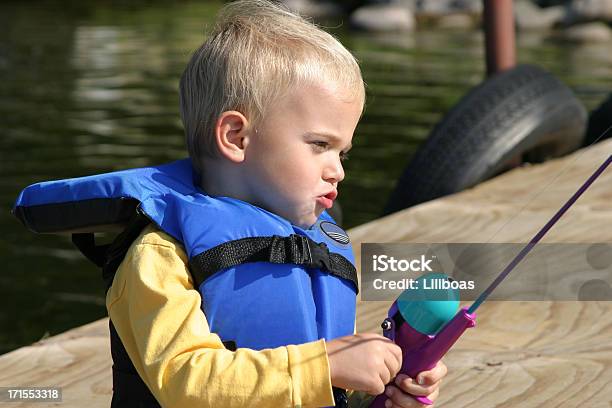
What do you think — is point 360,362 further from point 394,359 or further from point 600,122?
point 600,122

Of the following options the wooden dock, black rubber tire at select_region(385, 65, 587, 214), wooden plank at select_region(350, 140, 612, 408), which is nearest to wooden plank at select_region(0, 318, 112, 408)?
the wooden dock

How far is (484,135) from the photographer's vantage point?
5.89 m

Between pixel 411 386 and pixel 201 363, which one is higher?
pixel 201 363

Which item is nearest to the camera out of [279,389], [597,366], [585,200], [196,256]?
[279,389]

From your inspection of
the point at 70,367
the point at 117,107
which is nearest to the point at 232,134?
the point at 70,367

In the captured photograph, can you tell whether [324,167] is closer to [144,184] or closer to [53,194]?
[144,184]

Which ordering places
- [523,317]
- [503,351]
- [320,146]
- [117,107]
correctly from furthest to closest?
[117,107]
[523,317]
[503,351]
[320,146]

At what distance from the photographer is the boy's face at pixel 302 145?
2.51 meters

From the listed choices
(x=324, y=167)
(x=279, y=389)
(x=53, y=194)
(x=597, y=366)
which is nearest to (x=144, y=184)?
(x=53, y=194)

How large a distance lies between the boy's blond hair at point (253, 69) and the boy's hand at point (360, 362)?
0.55 m

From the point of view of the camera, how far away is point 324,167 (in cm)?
253

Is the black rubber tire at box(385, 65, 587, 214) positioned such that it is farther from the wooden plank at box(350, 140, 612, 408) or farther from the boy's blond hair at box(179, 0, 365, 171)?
the boy's blond hair at box(179, 0, 365, 171)

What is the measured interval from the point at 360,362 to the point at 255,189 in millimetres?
499

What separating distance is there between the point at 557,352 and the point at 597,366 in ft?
0.58
